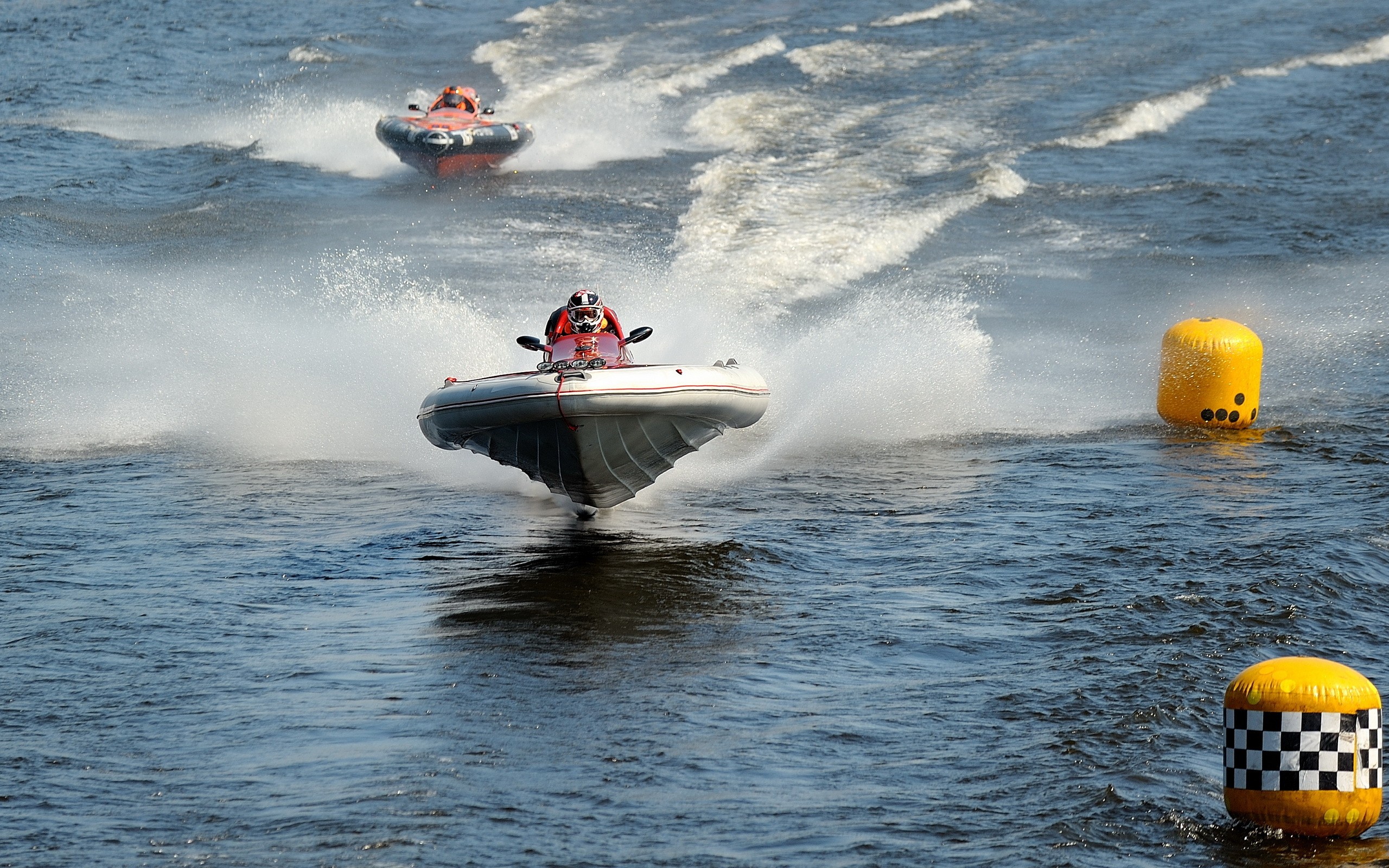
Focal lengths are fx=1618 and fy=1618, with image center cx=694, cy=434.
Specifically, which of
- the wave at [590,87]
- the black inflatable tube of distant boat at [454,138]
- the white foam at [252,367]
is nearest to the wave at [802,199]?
the wave at [590,87]

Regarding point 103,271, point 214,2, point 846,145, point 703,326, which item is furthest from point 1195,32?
point 214,2

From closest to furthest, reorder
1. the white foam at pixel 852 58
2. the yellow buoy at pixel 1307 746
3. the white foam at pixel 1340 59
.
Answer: the yellow buoy at pixel 1307 746
the white foam at pixel 1340 59
the white foam at pixel 852 58

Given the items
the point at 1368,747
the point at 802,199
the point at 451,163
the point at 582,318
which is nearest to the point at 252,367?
the point at 582,318

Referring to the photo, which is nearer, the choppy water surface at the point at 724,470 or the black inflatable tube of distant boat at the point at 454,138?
the choppy water surface at the point at 724,470

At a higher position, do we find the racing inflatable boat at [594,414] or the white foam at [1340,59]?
the white foam at [1340,59]

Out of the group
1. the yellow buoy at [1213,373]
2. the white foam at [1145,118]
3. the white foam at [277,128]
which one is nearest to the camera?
the yellow buoy at [1213,373]

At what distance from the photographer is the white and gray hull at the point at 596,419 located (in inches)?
450

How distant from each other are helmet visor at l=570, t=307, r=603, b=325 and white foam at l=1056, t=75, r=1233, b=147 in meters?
18.3

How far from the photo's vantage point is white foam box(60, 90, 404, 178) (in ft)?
103

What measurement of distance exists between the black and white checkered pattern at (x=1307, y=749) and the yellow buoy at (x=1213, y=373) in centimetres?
917

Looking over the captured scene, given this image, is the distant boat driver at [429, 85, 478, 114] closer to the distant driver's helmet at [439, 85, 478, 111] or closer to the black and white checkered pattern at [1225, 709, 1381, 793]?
the distant driver's helmet at [439, 85, 478, 111]

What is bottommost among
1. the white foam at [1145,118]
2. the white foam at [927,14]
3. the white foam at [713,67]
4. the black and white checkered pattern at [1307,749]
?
the black and white checkered pattern at [1307,749]

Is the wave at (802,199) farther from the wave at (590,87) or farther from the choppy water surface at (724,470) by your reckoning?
the wave at (590,87)

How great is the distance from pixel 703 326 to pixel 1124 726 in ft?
32.9
